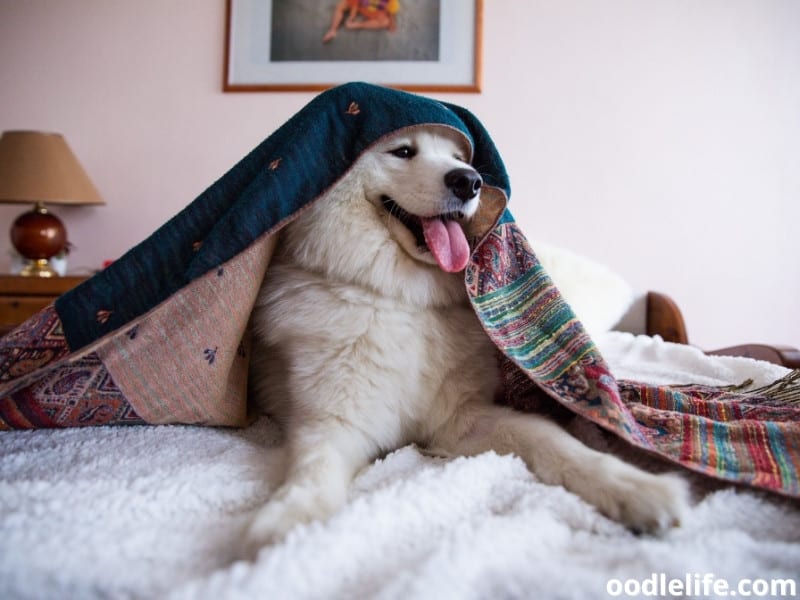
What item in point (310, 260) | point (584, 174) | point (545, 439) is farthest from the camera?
point (584, 174)

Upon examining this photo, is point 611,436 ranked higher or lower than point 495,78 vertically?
lower

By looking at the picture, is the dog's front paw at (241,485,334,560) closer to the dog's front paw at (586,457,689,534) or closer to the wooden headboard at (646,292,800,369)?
the dog's front paw at (586,457,689,534)

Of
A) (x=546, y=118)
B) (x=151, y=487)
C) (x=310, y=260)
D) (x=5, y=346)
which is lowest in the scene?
(x=151, y=487)

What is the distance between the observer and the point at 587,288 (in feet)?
6.08

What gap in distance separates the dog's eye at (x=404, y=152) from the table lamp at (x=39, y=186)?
2.13 m

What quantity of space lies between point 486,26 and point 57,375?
103 inches

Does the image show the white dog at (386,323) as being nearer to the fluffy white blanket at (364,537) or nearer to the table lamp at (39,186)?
the fluffy white blanket at (364,537)

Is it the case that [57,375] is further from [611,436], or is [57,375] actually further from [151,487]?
[611,436]

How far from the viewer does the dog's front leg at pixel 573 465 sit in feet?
2.11

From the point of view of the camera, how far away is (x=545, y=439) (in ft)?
2.70

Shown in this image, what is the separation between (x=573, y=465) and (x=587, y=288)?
122cm

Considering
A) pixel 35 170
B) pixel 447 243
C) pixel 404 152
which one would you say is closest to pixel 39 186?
pixel 35 170

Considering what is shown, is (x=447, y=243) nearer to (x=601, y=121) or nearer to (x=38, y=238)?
(x=601, y=121)

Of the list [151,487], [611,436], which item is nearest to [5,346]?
[151,487]
